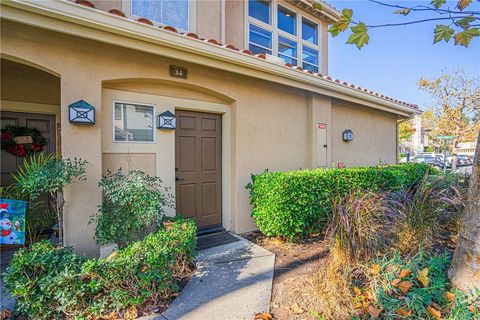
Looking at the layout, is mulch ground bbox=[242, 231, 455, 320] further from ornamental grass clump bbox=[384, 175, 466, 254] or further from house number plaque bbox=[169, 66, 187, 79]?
house number plaque bbox=[169, 66, 187, 79]

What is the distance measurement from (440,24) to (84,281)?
4.44m

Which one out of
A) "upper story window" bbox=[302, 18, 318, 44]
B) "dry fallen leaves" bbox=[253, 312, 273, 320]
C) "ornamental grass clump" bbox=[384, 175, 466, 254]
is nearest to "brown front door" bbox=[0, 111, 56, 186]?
"dry fallen leaves" bbox=[253, 312, 273, 320]

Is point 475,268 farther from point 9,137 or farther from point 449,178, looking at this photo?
point 9,137

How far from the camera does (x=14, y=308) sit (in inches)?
108

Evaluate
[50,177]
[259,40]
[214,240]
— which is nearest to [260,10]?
[259,40]

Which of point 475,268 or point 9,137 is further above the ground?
point 9,137

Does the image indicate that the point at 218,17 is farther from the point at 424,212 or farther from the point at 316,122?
the point at 424,212

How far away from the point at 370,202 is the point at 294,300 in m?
1.53

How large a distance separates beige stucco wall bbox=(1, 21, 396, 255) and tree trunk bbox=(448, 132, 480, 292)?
338 centimetres

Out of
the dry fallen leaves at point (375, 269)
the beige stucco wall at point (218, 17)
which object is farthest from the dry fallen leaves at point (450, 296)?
the beige stucco wall at point (218, 17)

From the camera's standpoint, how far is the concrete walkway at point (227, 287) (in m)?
2.75

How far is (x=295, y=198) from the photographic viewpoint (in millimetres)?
4480

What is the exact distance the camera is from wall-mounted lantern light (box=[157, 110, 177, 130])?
14.6 feet

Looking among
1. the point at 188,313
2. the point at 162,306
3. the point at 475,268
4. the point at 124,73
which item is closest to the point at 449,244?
the point at 475,268
